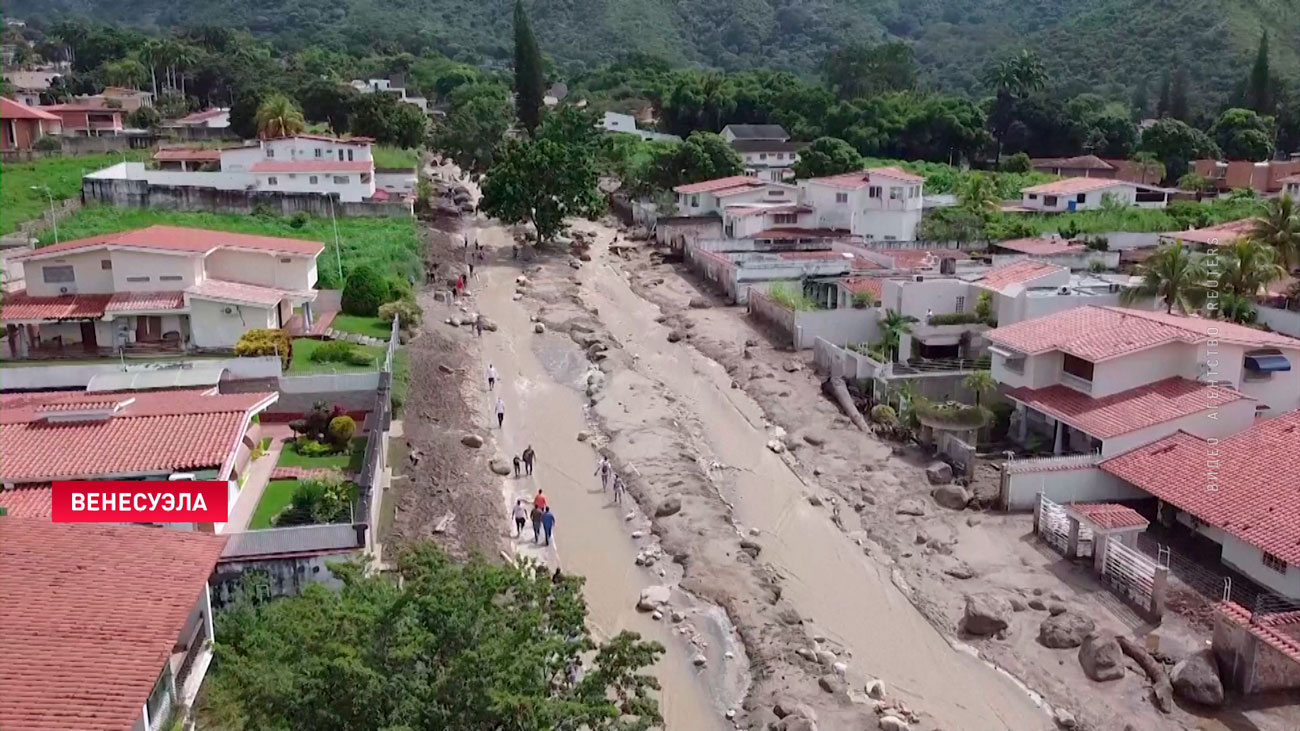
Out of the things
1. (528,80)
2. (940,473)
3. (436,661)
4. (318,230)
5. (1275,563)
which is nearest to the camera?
(436,661)

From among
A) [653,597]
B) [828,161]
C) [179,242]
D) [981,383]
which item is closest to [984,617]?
[653,597]

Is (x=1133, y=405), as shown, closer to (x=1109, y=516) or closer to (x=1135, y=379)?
(x=1135, y=379)

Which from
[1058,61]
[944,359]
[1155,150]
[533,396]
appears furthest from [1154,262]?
[1058,61]

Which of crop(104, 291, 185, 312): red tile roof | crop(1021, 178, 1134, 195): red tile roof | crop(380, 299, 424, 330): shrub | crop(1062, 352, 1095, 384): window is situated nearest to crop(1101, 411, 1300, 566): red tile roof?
crop(1062, 352, 1095, 384): window

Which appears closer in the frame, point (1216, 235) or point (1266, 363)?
point (1266, 363)

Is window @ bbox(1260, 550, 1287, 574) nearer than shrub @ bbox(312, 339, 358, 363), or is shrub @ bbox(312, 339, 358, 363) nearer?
window @ bbox(1260, 550, 1287, 574)

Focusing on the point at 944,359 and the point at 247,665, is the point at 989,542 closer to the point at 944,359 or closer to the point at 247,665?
the point at 944,359

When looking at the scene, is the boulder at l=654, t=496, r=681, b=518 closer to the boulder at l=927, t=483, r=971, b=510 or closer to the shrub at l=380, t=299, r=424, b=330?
the boulder at l=927, t=483, r=971, b=510
